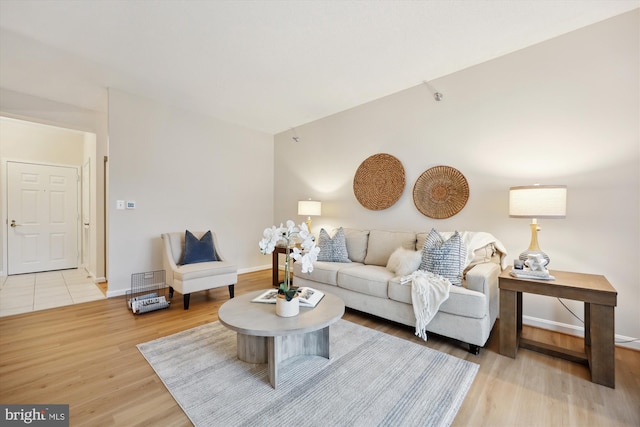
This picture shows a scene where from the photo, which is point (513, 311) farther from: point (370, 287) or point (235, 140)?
point (235, 140)

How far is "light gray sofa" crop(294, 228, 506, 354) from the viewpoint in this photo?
2.04 meters

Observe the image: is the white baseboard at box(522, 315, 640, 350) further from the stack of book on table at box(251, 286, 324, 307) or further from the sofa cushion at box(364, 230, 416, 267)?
the stack of book on table at box(251, 286, 324, 307)

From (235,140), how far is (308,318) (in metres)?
3.67

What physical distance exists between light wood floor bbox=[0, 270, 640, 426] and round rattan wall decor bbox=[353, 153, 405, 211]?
161cm

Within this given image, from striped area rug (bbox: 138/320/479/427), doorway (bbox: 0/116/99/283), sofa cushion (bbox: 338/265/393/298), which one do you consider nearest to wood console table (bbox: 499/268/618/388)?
striped area rug (bbox: 138/320/479/427)

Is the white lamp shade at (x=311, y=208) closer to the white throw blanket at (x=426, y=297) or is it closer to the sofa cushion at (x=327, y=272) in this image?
the sofa cushion at (x=327, y=272)

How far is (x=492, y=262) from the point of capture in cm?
247

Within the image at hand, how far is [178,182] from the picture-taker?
388 cm

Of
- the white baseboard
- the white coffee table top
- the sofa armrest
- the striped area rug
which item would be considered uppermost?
the sofa armrest

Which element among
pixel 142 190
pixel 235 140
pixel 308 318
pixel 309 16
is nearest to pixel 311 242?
pixel 308 318

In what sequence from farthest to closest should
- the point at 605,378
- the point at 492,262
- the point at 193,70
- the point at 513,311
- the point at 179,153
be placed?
1. the point at 179,153
2. the point at 193,70
3. the point at 492,262
4. the point at 513,311
5. the point at 605,378

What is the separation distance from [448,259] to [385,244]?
90 centimetres

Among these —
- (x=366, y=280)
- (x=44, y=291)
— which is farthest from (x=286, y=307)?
(x=44, y=291)

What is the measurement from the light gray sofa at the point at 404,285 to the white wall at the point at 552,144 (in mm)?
352
